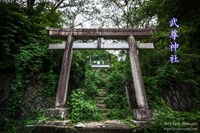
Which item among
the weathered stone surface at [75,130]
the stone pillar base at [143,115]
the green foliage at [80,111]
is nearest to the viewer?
the weathered stone surface at [75,130]

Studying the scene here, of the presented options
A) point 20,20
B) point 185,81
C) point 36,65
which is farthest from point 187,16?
point 20,20

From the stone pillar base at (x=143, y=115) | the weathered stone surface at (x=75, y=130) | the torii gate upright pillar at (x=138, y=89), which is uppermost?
the torii gate upright pillar at (x=138, y=89)

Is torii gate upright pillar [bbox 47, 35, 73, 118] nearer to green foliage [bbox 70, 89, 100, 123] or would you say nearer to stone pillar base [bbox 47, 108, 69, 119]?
stone pillar base [bbox 47, 108, 69, 119]

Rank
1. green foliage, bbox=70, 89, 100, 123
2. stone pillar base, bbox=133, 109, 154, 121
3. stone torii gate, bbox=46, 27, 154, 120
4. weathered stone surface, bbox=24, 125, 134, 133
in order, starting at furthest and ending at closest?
1. stone torii gate, bbox=46, 27, 154, 120
2. green foliage, bbox=70, 89, 100, 123
3. stone pillar base, bbox=133, 109, 154, 121
4. weathered stone surface, bbox=24, 125, 134, 133

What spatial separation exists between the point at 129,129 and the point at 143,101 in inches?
48.7

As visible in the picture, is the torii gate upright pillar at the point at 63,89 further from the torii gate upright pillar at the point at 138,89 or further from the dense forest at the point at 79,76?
the torii gate upright pillar at the point at 138,89

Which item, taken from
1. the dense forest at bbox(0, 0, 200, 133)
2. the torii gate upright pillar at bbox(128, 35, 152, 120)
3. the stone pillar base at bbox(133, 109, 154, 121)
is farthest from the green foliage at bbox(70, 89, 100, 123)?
the torii gate upright pillar at bbox(128, 35, 152, 120)

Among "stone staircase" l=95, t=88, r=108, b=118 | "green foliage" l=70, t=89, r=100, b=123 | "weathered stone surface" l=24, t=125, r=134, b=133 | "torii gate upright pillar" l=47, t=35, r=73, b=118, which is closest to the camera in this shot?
"weathered stone surface" l=24, t=125, r=134, b=133

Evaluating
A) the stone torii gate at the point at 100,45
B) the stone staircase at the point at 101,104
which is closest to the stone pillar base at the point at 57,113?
the stone torii gate at the point at 100,45

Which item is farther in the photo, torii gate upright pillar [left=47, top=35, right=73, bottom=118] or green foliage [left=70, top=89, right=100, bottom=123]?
green foliage [left=70, top=89, right=100, bottom=123]

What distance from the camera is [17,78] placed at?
22.3 ft

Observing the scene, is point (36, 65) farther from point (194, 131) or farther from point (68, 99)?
point (194, 131)

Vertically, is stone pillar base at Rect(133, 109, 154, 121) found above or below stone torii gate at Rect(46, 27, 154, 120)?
below

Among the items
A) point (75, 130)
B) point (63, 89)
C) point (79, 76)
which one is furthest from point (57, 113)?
point (79, 76)
